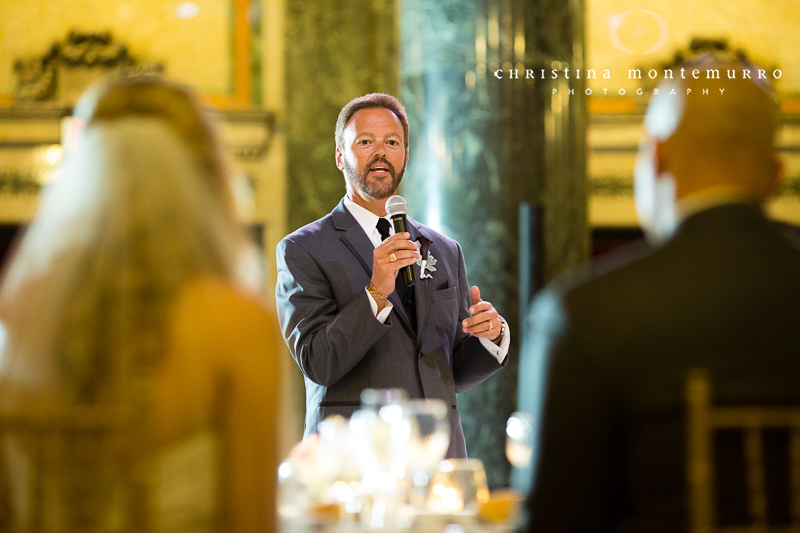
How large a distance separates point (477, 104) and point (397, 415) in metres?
1.81

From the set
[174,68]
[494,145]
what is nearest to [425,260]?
[494,145]

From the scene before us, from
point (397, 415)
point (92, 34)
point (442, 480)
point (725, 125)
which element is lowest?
point (442, 480)

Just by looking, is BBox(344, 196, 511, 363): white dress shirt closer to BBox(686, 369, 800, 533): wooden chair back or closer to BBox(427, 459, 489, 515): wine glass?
BBox(427, 459, 489, 515): wine glass

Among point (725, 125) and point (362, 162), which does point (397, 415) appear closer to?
point (725, 125)

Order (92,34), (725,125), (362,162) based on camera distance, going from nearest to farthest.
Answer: (725,125), (362,162), (92,34)

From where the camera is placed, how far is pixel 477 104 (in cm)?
329

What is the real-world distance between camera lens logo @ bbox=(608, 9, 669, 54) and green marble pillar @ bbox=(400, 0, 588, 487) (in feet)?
13.9

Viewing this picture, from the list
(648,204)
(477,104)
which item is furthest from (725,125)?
(477,104)

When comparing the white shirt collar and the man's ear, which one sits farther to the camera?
the man's ear

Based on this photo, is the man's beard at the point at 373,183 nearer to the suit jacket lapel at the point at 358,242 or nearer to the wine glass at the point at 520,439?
the suit jacket lapel at the point at 358,242

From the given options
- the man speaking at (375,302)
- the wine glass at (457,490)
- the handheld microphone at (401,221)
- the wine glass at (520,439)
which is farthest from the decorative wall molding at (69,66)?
the wine glass at (457,490)

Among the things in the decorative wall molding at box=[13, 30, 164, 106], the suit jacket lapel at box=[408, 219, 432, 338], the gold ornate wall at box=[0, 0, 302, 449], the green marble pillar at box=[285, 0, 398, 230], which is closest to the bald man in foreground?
the suit jacket lapel at box=[408, 219, 432, 338]

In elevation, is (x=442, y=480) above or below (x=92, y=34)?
below

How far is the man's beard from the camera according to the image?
2.59 m
